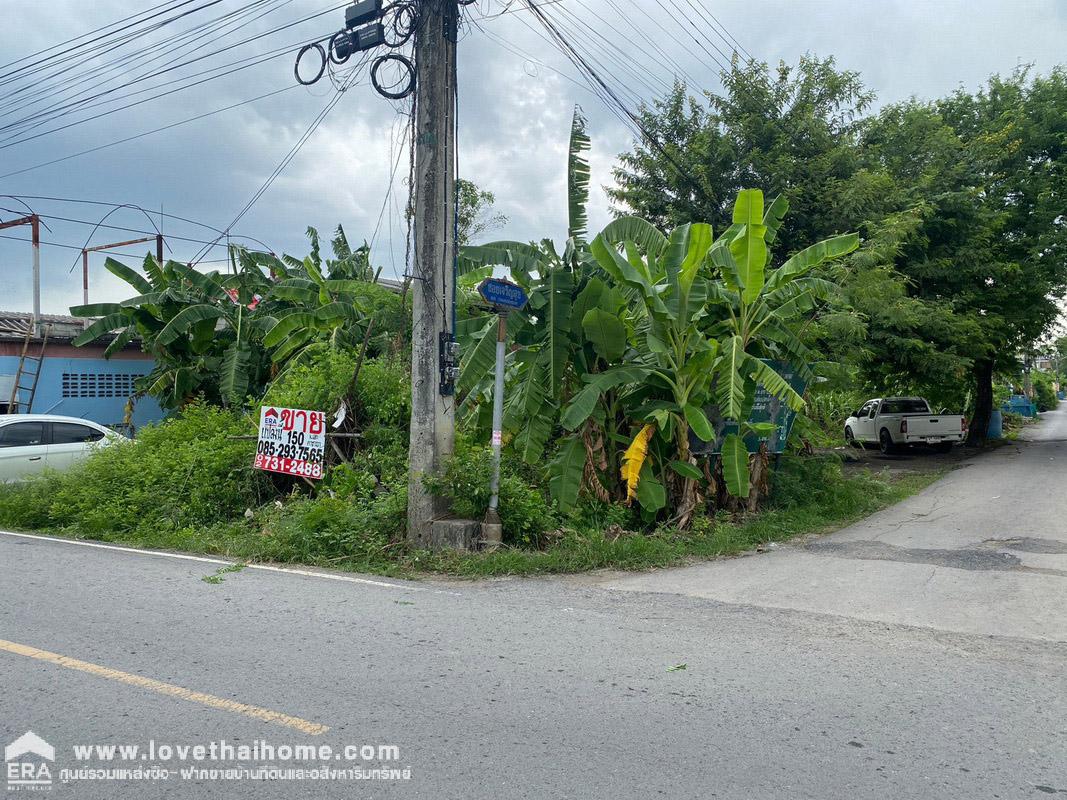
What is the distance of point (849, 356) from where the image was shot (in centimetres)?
1436

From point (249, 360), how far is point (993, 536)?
13.5 metres

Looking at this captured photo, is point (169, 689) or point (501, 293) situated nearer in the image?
point (169, 689)

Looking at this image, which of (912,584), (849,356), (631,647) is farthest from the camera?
(849,356)

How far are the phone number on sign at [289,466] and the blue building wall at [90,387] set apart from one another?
32.0 feet

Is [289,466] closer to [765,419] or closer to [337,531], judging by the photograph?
[337,531]

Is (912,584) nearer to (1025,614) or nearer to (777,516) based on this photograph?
(1025,614)

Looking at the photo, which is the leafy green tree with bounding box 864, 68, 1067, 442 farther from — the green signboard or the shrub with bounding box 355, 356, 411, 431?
the shrub with bounding box 355, 356, 411, 431

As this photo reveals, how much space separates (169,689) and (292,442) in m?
6.85

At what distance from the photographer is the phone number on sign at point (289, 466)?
37.3 feet

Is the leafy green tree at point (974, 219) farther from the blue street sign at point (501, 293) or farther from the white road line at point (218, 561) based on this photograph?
the white road line at point (218, 561)

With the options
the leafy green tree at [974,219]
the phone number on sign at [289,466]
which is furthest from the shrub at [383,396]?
the leafy green tree at [974,219]

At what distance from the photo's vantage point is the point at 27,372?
18609mm

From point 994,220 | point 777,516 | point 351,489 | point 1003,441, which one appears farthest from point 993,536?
point 1003,441

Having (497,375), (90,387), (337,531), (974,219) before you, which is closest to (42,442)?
(90,387)
